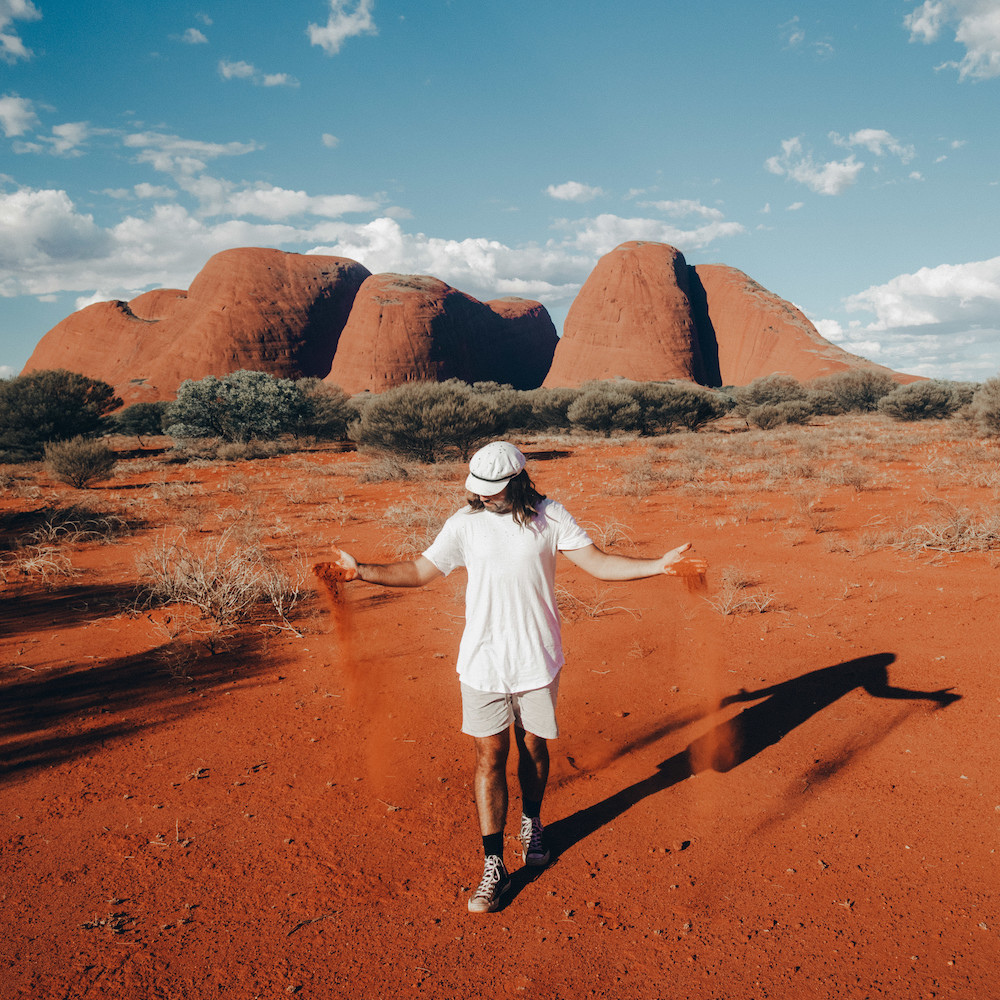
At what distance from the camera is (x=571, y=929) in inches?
85.8

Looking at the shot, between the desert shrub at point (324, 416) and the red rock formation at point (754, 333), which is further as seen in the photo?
the red rock formation at point (754, 333)

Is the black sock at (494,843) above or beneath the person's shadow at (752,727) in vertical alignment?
above

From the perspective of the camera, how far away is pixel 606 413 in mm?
23750

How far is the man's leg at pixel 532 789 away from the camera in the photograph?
95.8 inches

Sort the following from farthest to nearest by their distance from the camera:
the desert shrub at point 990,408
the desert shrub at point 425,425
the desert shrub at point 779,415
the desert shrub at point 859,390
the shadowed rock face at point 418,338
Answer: the shadowed rock face at point 418,338, the desert shrub at point 859,390, the desert shrub at point 779,415, the desert shrub at point 990,408, the desert shrub at point 425,425

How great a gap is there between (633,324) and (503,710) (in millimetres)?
54337

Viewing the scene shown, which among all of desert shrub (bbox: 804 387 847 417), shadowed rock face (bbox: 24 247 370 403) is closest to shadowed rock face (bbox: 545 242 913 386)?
desert shrub (bbox: 804 387 847 417)

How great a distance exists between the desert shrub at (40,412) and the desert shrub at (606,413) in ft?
54.7

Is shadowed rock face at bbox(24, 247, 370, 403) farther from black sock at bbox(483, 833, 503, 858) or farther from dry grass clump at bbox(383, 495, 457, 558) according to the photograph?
black sock at bbox(483, 833, 503, 858)

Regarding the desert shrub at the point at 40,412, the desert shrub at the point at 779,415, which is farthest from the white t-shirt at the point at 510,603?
the desert shrub at the point at 779,415

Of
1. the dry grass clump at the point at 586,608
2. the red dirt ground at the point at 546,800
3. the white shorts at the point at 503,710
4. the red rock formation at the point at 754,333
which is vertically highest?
the red rock formation at the point at 754,333

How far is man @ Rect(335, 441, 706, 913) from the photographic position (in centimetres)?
222

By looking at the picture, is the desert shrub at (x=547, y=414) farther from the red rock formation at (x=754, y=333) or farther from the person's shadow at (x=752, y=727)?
the red rock formation at (x=754, y=333)

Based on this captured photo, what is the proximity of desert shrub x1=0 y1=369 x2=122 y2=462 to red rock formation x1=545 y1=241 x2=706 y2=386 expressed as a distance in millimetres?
38503
